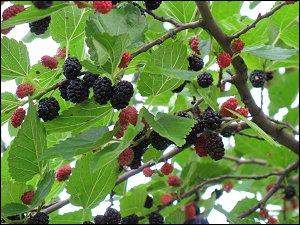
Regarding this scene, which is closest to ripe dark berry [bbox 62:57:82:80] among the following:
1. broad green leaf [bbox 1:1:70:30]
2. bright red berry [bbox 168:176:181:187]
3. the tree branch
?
broad green leaf [bbox 1:1:70:30]

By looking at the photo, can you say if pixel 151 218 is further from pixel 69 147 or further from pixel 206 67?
pixel 69 147

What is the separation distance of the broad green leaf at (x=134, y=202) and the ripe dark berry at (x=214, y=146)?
52cm

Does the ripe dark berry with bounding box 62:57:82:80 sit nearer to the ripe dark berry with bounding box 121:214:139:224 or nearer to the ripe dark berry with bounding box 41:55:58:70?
the ripe dark berry with bounding box 41:55:58:70

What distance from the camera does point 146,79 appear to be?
147cm

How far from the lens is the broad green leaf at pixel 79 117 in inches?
58.3

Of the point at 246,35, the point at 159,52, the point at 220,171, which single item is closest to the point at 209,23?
the point at 159,52

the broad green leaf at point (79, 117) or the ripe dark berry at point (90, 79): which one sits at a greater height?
the ripe dark berry at point (90, 79)

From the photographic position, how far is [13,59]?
1490 mm

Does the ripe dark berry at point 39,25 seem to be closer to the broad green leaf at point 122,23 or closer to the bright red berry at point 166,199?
the broad green leaf at point 122,23

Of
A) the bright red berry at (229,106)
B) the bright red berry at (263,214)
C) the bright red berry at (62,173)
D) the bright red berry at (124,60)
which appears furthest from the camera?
the bright red berry at (263,214)

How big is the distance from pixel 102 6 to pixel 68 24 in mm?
446

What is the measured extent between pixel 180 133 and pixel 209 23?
13.4 inches

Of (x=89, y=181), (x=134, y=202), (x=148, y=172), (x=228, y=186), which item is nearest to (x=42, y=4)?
(x=89, y=181)

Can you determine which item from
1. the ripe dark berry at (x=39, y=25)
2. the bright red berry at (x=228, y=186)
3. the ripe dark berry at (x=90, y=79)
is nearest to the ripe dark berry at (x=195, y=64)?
the ripe dark berry at (x=90, y=79)
